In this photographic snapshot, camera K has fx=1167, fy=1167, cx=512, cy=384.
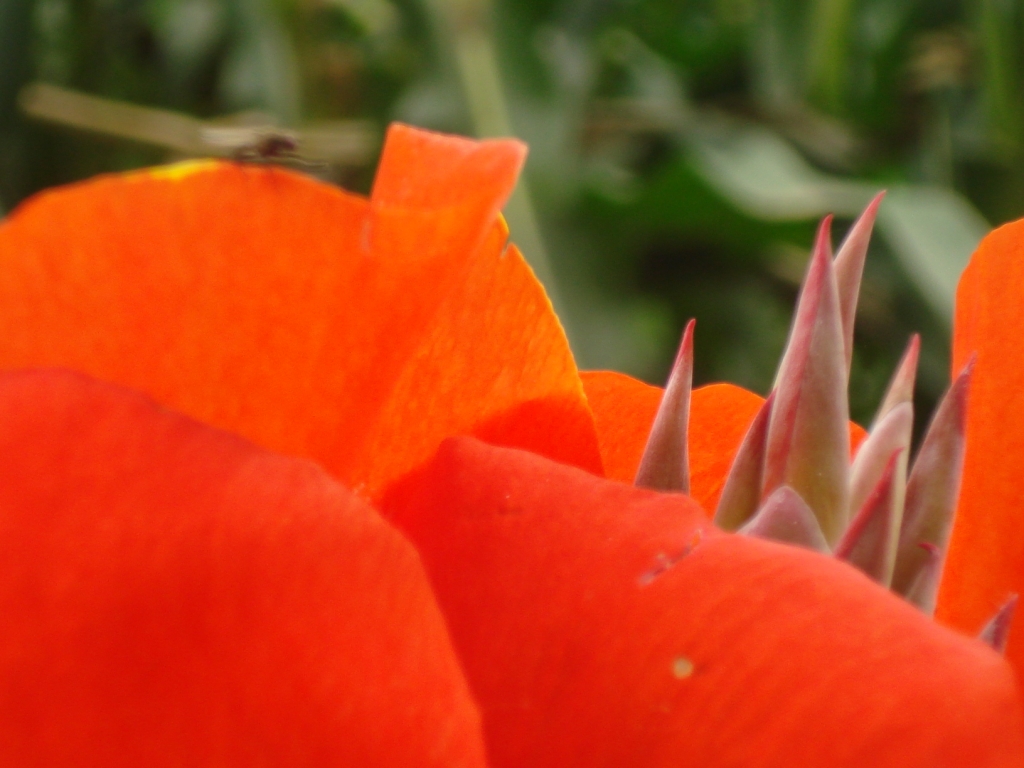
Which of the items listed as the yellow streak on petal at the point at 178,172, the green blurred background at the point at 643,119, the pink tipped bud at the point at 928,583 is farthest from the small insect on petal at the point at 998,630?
the green blurred background at the point at 643,119

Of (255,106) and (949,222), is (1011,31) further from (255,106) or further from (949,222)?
(255,106)

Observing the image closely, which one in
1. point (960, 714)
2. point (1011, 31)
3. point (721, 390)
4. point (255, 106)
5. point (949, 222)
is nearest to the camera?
point (960, 714)

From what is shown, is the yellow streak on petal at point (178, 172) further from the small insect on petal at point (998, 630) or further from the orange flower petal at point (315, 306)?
the small insect on petal at point (998, 630)

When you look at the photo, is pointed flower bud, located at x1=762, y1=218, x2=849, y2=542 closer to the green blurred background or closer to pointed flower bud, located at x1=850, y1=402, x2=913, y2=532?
pointed flower bud, located at x1=850, y1=402, x2=913, y2=532

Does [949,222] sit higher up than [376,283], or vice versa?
[376,283]

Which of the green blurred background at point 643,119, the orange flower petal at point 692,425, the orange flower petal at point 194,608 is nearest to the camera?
the orange flower petal at point 194,608

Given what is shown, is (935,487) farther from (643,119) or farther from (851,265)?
(643,119)

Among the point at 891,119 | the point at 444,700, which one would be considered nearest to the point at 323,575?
the point at 444,700


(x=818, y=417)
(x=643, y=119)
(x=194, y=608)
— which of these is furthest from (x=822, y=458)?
(x=643, y=119)
